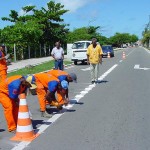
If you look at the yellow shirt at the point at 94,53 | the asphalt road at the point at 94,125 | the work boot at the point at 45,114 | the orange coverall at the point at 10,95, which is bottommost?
the asphalt road at the point at 94,125

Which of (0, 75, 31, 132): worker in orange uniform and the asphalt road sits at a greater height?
(0, 75, 31, 132): worker in orange uniform

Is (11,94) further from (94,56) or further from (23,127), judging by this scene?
(94,56)

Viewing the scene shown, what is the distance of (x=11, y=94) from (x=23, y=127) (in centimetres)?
73

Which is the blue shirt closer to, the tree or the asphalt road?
the asphalt road

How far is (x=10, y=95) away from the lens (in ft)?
26.5

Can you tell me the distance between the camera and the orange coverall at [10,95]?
803cm

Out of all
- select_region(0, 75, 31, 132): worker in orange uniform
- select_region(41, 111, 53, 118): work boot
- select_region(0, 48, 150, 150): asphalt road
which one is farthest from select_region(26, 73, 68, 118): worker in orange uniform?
select_region(0, 75, 31, 132): worker in orange uniform

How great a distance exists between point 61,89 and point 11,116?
1.66 meters

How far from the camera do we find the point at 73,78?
9586 millimetres

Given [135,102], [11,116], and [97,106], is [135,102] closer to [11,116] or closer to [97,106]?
[97,106]

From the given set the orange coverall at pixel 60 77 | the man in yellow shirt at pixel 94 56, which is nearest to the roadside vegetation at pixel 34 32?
the man in yellow shirt at pixel 94 56

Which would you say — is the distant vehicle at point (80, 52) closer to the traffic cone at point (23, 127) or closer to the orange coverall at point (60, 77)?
the orange coverall at point (60, 77)

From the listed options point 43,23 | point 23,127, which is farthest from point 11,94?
point 43,23

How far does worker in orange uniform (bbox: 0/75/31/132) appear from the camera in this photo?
26.3 feet
